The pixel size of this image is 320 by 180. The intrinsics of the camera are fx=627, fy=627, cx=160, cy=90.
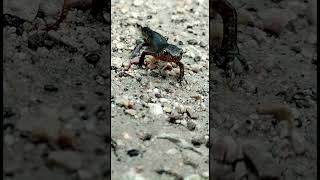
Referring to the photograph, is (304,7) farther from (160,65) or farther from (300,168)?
(300,168)

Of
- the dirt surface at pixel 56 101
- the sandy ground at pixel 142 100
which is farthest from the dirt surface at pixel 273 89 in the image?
the dirt surface at pixel 56 101

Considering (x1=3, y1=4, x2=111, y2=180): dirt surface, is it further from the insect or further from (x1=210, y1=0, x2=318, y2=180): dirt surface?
(x1=210, y1=0, x2=318, y2=180): dirt surface

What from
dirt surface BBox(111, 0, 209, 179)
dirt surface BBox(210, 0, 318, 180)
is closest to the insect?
dirt surface BBox(111, 0, 209, 179)

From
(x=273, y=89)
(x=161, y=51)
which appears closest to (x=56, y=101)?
(x=161, y=51)

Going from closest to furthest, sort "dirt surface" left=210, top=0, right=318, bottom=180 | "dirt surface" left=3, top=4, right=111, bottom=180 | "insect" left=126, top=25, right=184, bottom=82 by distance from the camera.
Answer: "dirt surface" left=3, top=4, right=111, bottom=180 < "dirt surface" left=210, top=0, right=318, bottom=180 < "insect" left=126, top=25, right=184, bottom=82

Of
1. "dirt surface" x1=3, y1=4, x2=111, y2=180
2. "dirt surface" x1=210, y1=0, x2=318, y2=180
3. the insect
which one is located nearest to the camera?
"dirt surface" x1=3, y1=4, x2=111, y2=180

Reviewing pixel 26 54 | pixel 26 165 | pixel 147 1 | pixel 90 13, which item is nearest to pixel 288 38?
pixel 147 1
